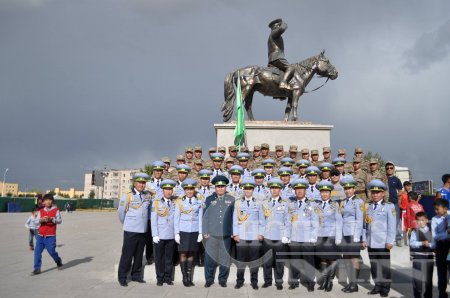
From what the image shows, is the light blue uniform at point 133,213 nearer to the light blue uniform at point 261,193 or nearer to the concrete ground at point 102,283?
the concrete ground at point 102,283

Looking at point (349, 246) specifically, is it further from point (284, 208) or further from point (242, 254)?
point (242, 254)

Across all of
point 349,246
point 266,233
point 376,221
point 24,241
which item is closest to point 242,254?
point 266,233

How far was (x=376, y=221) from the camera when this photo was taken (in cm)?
653

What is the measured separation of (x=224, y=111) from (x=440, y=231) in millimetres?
12208

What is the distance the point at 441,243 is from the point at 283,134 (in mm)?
10602

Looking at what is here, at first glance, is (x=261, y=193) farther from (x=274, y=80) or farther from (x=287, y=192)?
(x=274, y=80)

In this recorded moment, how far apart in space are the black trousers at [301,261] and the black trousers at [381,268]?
3.40 ft

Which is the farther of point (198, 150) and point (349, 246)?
point (198, 150)

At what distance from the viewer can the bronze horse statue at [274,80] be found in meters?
16.7

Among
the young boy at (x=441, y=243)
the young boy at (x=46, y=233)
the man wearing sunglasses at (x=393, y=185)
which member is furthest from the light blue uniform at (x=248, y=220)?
the young boy at (x=46, y=233)

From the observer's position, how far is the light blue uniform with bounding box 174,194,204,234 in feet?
22.9

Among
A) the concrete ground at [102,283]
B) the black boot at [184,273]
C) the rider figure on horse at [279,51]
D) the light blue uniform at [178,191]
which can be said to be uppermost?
the rider figure on horse at [279,51]

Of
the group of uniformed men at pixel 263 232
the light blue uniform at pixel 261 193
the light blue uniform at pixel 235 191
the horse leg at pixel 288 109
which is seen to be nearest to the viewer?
the group of uniformed men at pixel 263 232

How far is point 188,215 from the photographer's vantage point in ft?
23.1
